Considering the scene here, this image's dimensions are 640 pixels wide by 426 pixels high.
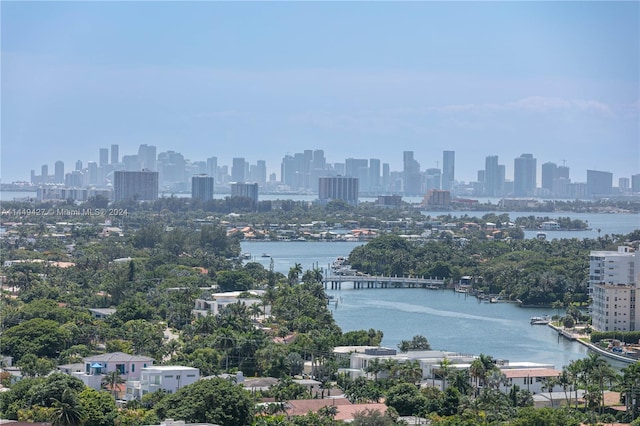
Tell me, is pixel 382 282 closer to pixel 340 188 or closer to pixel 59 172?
pixel 340 188

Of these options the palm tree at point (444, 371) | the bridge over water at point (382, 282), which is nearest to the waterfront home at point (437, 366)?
the palm tree at point (444, 371)

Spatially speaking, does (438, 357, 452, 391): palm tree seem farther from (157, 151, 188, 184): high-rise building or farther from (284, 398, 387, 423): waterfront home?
(157, 151, 188, 184): high-rise building

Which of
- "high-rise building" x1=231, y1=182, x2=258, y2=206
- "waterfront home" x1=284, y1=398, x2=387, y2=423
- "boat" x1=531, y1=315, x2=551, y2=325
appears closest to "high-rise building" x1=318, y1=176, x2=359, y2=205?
"high-rise building" x1=231, y1=182, x2=258, y2=206

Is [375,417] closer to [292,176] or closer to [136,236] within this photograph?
[136,236]

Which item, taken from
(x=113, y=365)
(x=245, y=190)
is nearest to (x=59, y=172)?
(x=245, y=190)

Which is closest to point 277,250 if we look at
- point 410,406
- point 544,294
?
point 544,294
